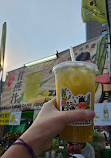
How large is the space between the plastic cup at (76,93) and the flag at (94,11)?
2373 mm

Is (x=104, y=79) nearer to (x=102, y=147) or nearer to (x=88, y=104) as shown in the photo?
(x=102, y=147)

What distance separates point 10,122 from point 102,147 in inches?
112

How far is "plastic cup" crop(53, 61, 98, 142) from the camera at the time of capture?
1149mm

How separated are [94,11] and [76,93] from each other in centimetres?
285

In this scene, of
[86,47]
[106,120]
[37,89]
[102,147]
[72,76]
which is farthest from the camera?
[37,89]

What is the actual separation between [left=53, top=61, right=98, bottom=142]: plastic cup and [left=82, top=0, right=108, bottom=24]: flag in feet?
7.78

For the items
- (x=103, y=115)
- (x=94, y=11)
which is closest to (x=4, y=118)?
(x=103, y=115)

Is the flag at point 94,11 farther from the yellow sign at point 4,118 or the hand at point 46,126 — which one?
the yellow sign at point 4,118

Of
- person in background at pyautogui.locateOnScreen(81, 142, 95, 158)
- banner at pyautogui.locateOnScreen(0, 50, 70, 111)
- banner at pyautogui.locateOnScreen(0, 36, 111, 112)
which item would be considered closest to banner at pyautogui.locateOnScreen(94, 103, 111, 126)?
banner at pyautogui.locateOnScreen(0, 36, 111, 112)

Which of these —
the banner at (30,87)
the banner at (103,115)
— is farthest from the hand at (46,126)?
the banner at (30,87)

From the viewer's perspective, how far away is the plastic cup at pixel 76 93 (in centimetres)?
115

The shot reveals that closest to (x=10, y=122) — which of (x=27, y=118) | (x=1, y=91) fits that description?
(x=27, y=118)

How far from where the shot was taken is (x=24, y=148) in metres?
0.85

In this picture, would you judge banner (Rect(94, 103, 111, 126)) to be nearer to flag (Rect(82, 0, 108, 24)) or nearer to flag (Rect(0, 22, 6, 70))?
flag (Rect(82, 0, 108, 24))
